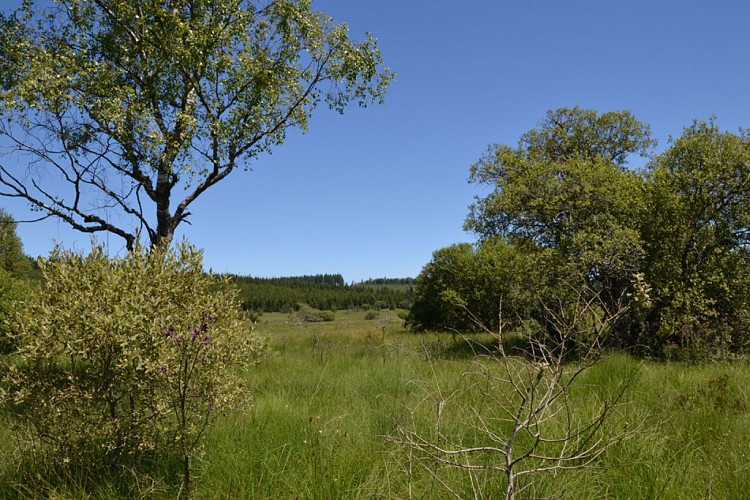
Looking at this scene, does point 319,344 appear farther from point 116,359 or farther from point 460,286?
point 460,286

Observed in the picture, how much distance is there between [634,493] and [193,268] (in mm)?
4601

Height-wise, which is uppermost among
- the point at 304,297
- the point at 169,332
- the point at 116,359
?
the point at 304,297

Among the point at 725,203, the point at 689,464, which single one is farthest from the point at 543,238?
the point at 689,464

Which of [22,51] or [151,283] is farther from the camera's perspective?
[22,51]

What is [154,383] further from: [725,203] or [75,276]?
[725,203]

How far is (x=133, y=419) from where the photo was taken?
4016 mm

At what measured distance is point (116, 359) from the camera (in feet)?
12.6

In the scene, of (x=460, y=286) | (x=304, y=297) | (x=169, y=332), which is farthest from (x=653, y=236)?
(x=304, y=297)

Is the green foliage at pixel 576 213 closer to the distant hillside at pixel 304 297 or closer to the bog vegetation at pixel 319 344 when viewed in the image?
the bog vegetation at pixel 319 344

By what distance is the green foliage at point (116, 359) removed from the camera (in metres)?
3.81

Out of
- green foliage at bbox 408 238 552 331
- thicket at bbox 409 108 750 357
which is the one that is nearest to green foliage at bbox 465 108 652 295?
thicket at bbox 409 108 750 357

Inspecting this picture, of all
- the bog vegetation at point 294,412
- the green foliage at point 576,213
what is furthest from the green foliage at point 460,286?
the bog vegetation at point 294,412

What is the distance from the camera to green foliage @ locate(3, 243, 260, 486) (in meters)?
3.81

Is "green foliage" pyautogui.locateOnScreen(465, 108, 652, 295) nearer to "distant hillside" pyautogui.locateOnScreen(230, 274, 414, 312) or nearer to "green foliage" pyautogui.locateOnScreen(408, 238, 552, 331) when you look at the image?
"green foliage" pyautogui.locateOnScreen(408, 238, 552, 331)
